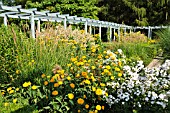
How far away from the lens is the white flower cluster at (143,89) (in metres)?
2.58

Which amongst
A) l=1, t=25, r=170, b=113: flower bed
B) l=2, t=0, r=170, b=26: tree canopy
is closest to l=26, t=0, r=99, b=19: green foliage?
l=2, t=0, r=170, b=26: tree canopy

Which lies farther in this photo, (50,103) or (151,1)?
(151,1)

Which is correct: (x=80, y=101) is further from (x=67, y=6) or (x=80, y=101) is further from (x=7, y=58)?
(x=67, y=6)

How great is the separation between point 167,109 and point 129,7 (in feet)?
77.8

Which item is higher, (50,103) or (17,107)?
(50,103)

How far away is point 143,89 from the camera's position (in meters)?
2.65

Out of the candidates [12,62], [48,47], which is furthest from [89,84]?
[12,62]

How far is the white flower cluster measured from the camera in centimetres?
258

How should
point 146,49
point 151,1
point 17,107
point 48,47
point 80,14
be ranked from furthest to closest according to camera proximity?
point 151,1 < point 80,14 < point 146,49 < point 48,47 < point 17,107

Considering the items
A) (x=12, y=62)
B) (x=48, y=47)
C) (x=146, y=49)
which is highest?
(x=48, y=47)

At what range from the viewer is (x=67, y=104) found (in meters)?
2.79

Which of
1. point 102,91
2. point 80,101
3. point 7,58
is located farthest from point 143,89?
point 7,58

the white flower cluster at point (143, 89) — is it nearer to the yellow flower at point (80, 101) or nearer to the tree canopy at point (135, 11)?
the yellow flower at point (80, 101)

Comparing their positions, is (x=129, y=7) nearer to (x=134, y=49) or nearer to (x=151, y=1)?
(x=151, y=1)
